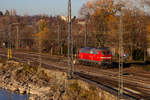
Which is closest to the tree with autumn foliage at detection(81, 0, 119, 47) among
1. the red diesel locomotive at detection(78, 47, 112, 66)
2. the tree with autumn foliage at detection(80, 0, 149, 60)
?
the tree with autumn foliage at detection(80, 0, 149, 60)

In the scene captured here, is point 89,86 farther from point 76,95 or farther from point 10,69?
point 10,69

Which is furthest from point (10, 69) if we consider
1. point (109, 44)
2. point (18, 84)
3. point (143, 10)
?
point (143, 10)

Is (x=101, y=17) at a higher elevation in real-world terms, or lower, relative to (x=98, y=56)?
higher

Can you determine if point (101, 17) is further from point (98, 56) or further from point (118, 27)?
point (98, 56)

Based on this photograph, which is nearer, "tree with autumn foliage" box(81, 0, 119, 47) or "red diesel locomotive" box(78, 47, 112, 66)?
"red diesel locomotive" box(78, 47, 112, 66)

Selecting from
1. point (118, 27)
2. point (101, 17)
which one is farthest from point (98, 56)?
point (101, 17)

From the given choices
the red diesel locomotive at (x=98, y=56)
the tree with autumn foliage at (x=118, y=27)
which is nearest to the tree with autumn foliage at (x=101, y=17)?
the tree with autumn foliage at (x=118, y=27)

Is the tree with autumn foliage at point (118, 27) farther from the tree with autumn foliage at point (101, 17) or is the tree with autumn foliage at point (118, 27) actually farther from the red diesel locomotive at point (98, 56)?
the red diesel locomotive at point (98, 56)

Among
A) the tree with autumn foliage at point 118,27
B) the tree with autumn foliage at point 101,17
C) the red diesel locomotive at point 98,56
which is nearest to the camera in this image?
the red diesel locomotive at point 98,56

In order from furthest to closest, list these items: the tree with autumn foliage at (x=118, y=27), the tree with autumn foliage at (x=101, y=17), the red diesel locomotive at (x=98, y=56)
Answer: the tree with autumn foliage at (x=101, y=17) < the tree with autumn foliage at (x=118, y=27) < the red diesel locomotive at (x=98, y=56)

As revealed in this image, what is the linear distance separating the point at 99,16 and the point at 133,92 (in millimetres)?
32500

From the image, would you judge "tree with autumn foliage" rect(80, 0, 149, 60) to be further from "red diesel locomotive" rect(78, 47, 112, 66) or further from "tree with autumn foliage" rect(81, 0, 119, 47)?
"red diesel locomotive" rect(78, 47, 112, 66)

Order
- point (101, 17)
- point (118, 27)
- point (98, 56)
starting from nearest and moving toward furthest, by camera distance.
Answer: point (98, 56) → point (118, 27) → point (101, 17)

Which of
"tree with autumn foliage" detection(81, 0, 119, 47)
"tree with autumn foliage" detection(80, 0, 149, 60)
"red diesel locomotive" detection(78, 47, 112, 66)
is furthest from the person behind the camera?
"tree with autumn foliage" detection(81, 0, 119, 47)
